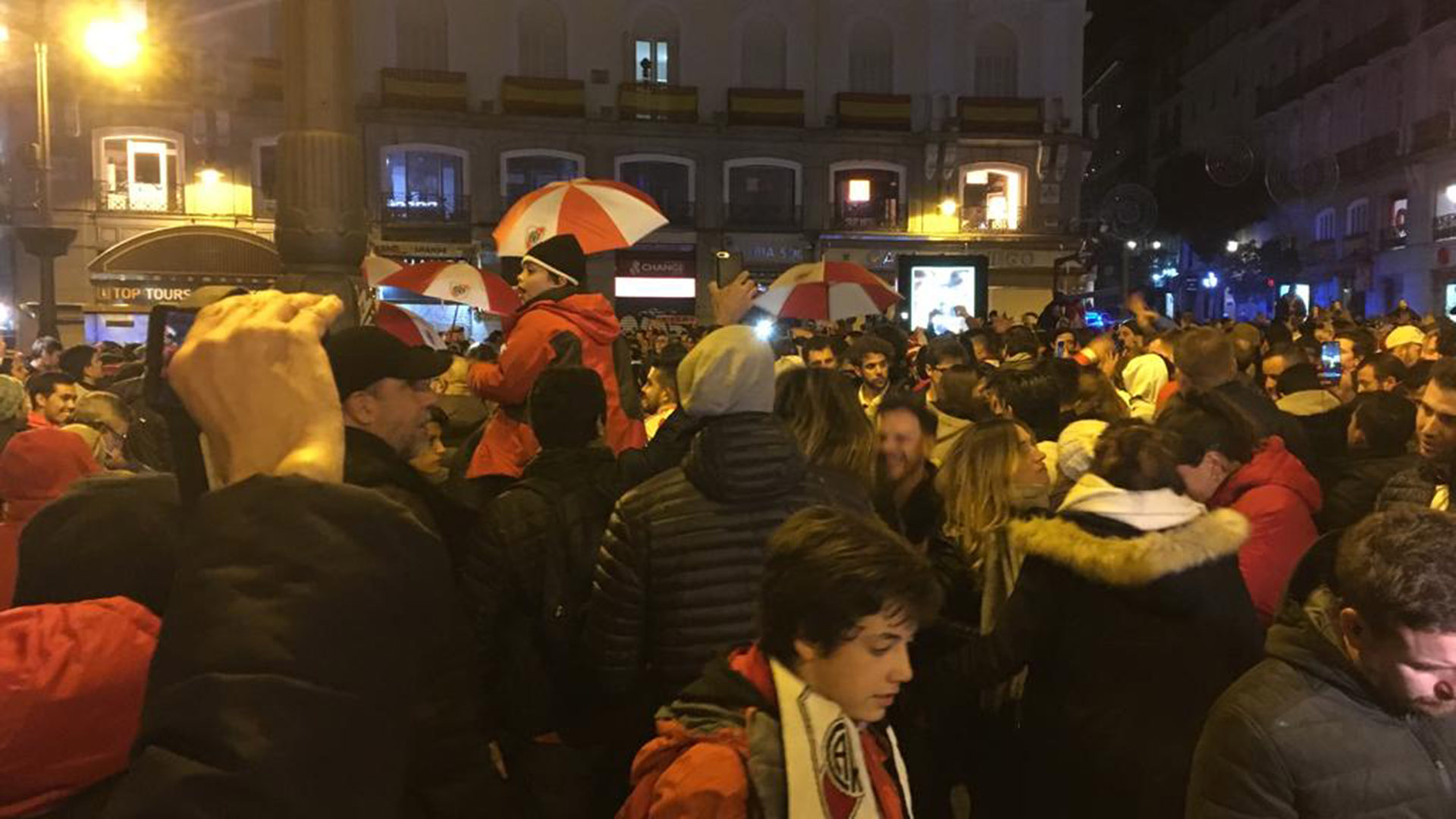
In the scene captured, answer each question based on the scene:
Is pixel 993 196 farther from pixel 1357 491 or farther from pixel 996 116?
pixel 1357 491

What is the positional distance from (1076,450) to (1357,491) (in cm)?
133

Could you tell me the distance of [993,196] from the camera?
1347 inches

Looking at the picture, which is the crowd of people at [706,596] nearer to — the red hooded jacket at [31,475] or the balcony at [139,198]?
the red hooded jacket at [31,475]

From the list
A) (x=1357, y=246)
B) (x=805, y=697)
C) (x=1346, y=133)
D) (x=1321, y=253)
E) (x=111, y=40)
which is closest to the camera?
(x=805, y=697)

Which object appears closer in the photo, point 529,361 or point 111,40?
point 529,361

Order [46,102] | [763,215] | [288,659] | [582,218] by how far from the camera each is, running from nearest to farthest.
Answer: [288,659] → [582,218] → [46,102] → [763,215]

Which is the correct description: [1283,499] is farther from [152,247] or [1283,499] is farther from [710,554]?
[152,247]

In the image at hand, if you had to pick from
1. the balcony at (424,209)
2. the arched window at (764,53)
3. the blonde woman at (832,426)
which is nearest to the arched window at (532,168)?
the balcony at (424,209)

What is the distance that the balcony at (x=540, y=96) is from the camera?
3198 cm

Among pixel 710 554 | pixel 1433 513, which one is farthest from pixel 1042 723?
pixel 1433 513

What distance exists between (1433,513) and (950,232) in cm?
3228

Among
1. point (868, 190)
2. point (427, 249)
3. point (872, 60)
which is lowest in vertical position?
point (427, 249)

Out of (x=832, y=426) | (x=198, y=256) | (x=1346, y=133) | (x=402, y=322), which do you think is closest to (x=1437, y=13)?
(x=1346, y=133)

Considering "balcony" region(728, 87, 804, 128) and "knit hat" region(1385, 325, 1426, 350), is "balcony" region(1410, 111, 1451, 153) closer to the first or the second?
"balcony" region(728, 87, 804, 128)
